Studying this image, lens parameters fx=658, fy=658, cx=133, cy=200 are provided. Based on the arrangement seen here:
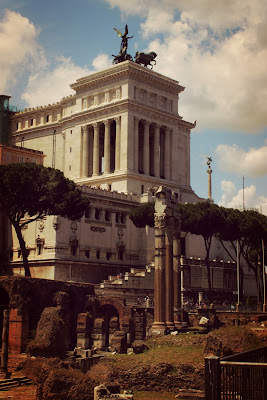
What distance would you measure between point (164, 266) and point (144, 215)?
30.3 m

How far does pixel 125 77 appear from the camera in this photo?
86188mm

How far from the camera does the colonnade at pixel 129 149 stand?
86000mm

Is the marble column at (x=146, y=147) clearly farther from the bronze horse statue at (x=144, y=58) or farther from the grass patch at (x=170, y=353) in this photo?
the grass patch at (x=170, y=353)

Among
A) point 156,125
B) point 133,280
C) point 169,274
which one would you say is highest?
point 156,125

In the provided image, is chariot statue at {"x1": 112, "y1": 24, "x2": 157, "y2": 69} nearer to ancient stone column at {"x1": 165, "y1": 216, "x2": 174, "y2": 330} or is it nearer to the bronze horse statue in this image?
the bronze horse statue

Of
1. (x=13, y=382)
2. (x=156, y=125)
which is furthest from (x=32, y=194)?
(x=156, y=125)

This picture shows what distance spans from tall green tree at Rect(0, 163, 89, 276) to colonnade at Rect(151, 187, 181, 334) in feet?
54.7

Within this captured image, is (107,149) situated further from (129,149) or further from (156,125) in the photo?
(156,125)

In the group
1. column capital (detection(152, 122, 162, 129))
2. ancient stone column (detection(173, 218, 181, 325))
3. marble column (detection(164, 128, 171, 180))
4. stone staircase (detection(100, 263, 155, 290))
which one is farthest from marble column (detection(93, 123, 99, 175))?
ancient stone column (detection(173, 218, 181, 325))

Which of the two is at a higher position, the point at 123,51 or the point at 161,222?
the point at 123,51

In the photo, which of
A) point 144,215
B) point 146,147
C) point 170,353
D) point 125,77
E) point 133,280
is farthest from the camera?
point 146,147

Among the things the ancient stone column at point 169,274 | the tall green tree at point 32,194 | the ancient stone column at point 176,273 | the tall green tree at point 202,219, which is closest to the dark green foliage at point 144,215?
the tall green tree at point 202,219

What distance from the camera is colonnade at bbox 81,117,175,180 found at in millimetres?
86000

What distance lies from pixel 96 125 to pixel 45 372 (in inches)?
2514
